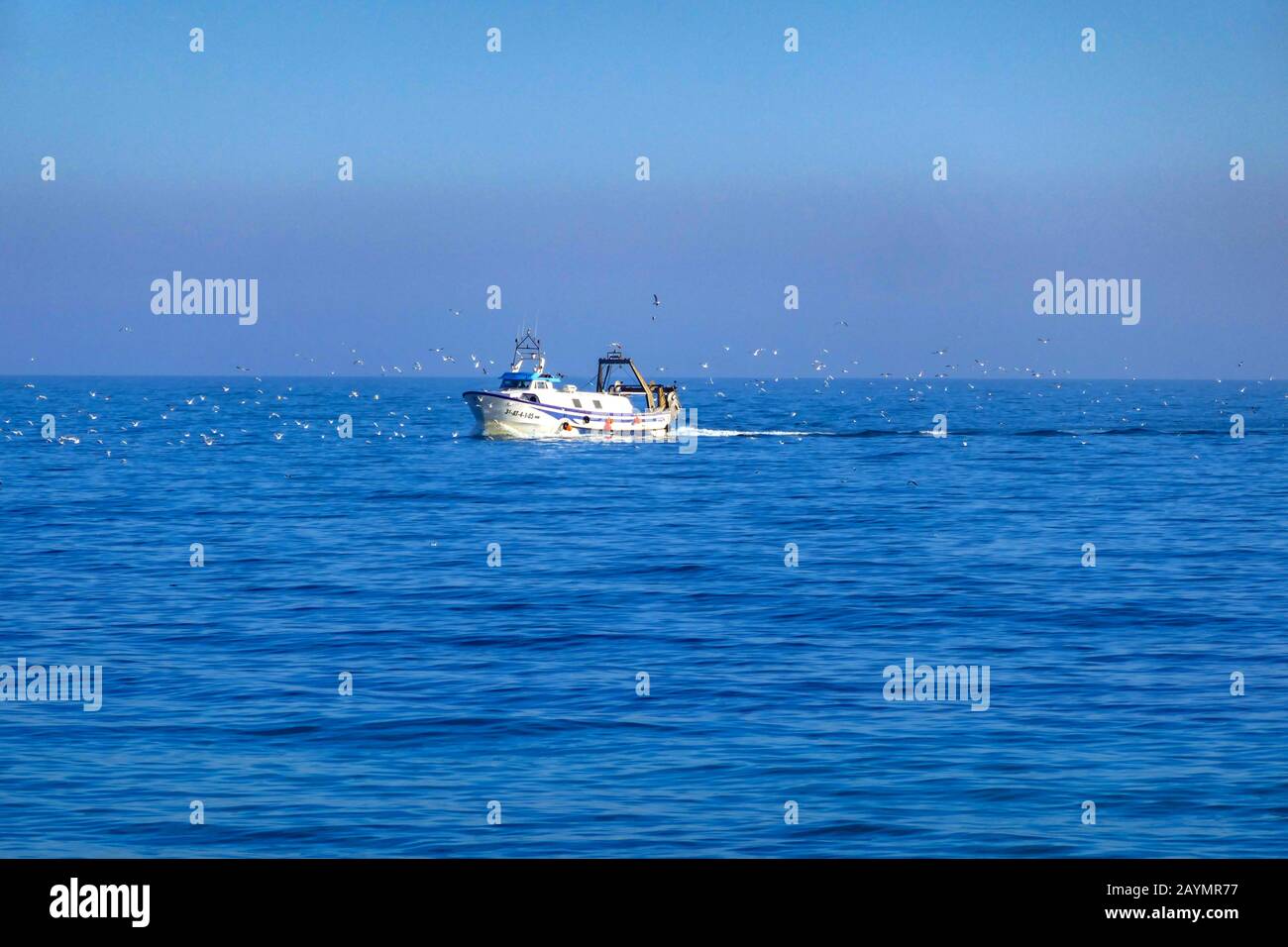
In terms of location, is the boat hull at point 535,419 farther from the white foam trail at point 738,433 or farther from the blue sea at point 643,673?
the blue sea at point 643,673

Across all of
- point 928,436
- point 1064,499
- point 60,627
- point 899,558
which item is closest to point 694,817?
point 60,627

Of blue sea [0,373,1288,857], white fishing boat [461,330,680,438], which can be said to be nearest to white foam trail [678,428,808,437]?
white fishing boat [461,330,680,438]

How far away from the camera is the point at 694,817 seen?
571 inches

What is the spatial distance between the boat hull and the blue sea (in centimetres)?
2876

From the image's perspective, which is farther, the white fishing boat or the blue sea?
the white fishing boat

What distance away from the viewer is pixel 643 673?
22531 millimetres

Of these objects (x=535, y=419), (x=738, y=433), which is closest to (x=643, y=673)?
(x=535, y=419)

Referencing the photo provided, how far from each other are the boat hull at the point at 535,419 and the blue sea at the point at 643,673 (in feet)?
94.3

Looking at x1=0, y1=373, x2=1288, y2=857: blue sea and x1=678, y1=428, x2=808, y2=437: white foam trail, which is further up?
x1=678, y1=428, x2=808, y2=437: white foam trail

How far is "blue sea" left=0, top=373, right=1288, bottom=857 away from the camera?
47.7ft

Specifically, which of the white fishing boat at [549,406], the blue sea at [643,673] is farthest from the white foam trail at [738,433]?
the blue sea at [643,673]

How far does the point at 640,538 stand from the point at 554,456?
35576 mm

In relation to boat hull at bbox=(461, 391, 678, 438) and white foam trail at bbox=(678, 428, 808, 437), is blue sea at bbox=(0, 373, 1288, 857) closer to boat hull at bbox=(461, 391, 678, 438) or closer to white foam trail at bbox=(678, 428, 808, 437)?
boat hull at bbox=(461, 391, 678, 438)
